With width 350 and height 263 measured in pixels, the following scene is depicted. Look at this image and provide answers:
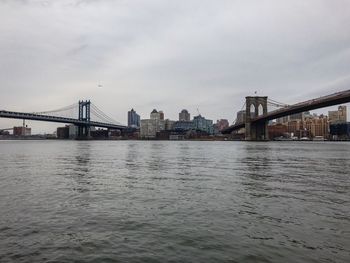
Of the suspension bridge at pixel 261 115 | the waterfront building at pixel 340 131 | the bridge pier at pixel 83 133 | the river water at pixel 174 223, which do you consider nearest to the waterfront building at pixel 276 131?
the waterfront building at pixel 340 131

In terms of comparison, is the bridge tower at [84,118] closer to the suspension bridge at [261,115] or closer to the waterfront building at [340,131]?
the suspension bridge at [261,115]

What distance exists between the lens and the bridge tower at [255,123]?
118562 millimetres

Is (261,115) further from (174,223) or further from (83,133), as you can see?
(174,223)

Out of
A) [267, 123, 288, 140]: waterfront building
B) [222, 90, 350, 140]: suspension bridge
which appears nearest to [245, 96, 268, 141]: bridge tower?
[222, 90, 350, 140]: suspension bridge

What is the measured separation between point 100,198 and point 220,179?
24.1ft

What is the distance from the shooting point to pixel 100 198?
42.5 feet

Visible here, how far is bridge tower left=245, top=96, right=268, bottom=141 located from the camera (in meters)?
119

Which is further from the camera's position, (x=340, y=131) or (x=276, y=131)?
(x=276, y=131)

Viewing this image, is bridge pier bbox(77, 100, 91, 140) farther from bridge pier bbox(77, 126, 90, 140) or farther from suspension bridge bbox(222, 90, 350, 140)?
suspension bridge bbox(222, 90, 350, 140)

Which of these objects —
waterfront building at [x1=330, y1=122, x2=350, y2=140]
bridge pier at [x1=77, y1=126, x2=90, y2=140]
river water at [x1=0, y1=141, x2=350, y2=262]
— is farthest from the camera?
waterfront building at [x1=330, y1=122, x2=350, y2=140]

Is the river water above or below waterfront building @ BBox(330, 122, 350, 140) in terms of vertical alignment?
below

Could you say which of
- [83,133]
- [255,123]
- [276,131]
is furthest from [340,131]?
[83,133]

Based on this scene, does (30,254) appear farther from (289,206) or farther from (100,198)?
(289,206)

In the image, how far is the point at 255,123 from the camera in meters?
118
